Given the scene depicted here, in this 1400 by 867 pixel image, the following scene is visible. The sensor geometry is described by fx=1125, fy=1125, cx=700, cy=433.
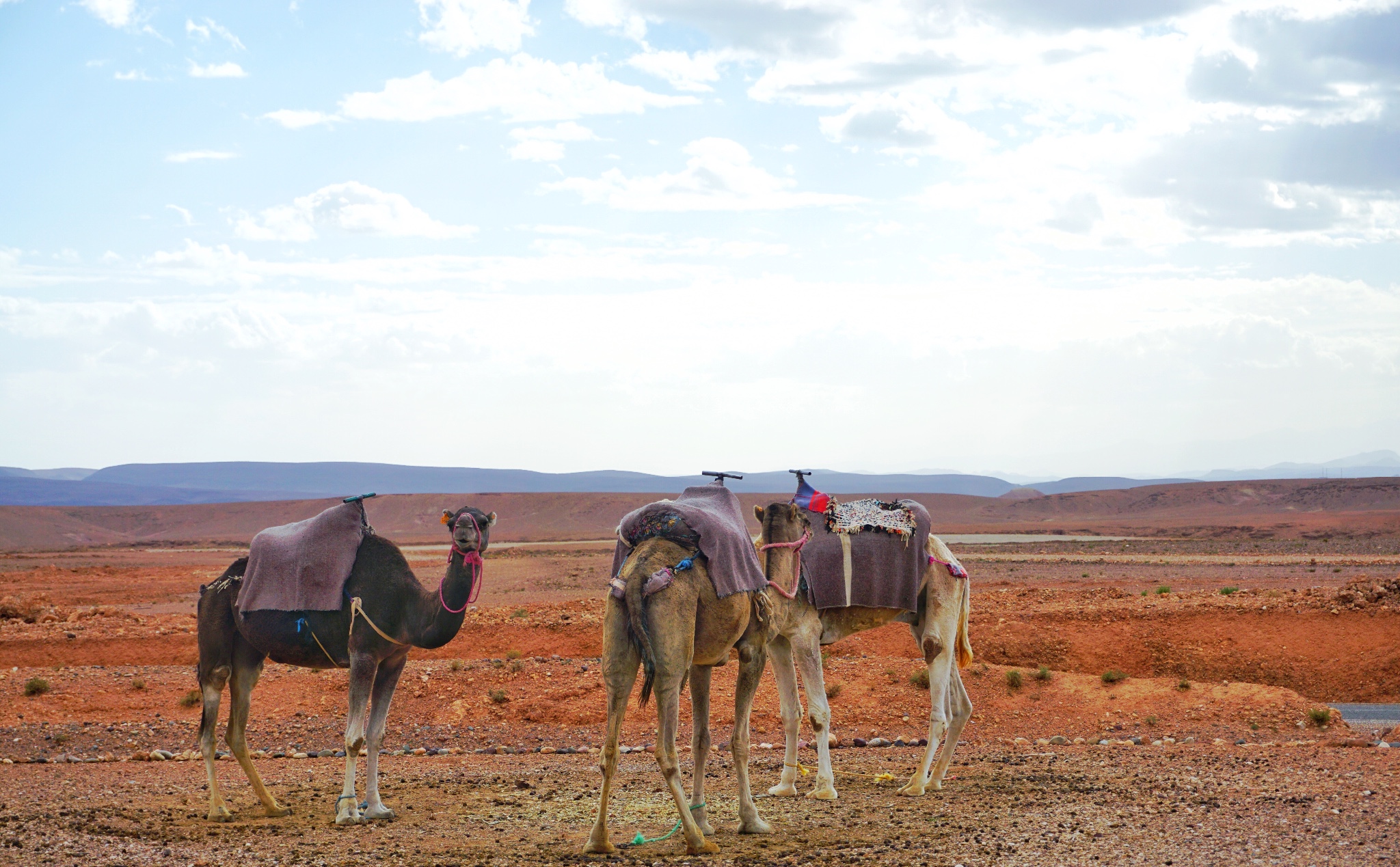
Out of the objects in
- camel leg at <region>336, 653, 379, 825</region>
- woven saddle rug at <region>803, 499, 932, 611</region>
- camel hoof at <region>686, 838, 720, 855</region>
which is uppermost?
woven saddle rug at <region>803, 499, 932, 611</region>

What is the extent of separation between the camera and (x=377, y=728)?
10.2 meters

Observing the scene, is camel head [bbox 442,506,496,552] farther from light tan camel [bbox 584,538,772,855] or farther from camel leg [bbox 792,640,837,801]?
camel leg [bbox 792,640,837,801]

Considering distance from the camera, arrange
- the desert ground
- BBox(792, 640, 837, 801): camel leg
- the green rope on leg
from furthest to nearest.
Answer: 1. BBox(792, 640, 837, 801): camel leg
2. the green rope on leg
3. the desert ground

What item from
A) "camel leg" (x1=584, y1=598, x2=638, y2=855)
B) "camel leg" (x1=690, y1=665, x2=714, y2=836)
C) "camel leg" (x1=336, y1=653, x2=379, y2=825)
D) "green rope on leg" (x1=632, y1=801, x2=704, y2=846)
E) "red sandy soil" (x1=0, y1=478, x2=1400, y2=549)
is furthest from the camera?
"red sandy soil" (x1=0, y1=478, x2=1400, y2=549)

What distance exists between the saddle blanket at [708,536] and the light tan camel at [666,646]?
8 centimetres

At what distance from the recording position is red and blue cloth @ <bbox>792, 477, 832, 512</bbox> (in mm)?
10656

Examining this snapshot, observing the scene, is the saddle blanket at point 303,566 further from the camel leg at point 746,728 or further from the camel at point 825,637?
the camel at point 825,637

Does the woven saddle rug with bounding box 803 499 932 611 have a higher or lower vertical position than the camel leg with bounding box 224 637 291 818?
higher

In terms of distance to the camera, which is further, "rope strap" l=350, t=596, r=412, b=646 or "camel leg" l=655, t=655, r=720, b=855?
"rope strap" l=350, t=596, r=412, b=646

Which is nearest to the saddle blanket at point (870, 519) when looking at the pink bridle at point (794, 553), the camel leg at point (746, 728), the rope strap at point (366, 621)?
the pink bridle at point (794, 553)

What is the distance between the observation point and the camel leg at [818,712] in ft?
34.7

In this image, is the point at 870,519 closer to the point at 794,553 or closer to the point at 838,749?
the point at 794,553

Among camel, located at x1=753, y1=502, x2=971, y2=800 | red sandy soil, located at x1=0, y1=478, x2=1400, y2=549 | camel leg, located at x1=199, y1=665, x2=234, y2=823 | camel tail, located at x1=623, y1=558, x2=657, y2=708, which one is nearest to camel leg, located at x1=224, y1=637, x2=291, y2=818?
camel leg, located at x1=199, y1=665, x2=234, y2=823

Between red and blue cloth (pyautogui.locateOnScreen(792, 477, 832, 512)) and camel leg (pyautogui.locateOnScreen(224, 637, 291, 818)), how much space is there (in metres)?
5.33
